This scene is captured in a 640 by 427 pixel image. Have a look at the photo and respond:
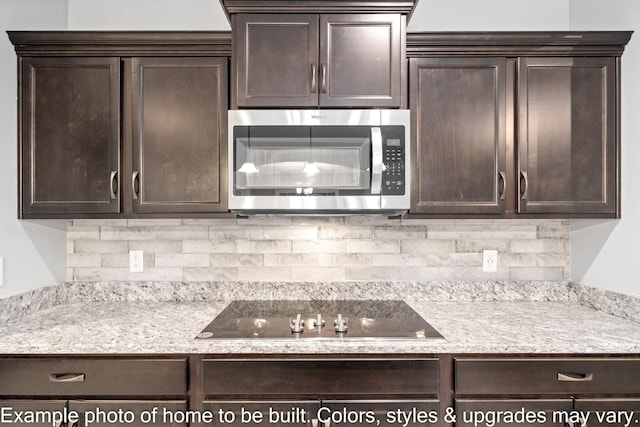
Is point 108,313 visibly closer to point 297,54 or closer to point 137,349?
point 137,349

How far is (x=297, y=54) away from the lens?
182 centimetres

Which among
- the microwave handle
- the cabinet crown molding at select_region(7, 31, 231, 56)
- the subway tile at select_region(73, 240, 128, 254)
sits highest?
the cabinet crown molding at select_region(7, 31, 231, 56)

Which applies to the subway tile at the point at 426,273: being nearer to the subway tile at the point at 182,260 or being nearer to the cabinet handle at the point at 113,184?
the subway tile at the point at 182,260

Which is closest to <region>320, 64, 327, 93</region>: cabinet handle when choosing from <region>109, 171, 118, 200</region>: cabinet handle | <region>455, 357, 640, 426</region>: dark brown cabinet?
<region>109, 171, 118, 200</region>: cabinet handle

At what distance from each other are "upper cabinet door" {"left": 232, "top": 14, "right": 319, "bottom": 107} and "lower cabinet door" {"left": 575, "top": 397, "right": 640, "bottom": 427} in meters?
1.61

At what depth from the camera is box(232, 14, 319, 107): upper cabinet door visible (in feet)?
5.93

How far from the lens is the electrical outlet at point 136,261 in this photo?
2.21 metres

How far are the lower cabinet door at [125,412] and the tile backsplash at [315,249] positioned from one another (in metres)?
0.79

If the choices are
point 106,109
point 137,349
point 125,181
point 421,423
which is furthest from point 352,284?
point 106,109

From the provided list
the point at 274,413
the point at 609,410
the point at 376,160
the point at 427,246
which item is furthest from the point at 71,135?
the point at 609,410

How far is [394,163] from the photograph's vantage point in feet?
5.87

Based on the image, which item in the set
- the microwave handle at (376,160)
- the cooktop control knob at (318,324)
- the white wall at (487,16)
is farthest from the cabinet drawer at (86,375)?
the white wall at (487,16)

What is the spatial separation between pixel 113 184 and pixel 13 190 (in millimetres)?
468

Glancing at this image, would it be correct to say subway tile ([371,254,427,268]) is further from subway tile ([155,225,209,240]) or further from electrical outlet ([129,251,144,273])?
electrical outlet ([129,251,144,273])
